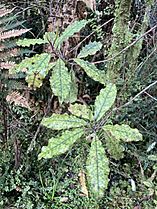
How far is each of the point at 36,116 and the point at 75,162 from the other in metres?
0.31

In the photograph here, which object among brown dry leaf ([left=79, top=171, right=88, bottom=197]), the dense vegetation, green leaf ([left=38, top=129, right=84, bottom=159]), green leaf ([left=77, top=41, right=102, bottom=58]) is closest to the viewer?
green leaf ([left=38, top=129, right=84, bottom=159])

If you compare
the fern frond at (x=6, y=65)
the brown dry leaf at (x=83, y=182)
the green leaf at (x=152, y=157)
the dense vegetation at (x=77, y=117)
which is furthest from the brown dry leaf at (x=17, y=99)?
the green leaf at (x=152, y=157)

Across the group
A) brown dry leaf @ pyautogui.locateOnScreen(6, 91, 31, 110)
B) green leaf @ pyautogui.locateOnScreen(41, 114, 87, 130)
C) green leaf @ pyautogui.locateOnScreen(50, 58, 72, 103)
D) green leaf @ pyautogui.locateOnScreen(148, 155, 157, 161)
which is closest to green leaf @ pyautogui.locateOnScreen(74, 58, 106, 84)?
green leaf @ pyautogui.locateOnScreen(50, 58, 72, 103)

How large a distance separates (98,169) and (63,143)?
131 mm

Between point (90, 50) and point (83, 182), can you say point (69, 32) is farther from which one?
point (83, 182)

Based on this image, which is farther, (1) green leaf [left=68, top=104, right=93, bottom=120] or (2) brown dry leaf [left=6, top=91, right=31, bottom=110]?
(2) brown dry leaf [left=6, top=91, right=31, bottom=110]

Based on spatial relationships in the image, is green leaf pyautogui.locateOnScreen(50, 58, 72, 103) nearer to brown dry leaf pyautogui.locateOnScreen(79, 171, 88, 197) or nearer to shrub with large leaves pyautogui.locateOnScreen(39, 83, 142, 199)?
shrub with large leaves pyautogui.locateOnScreen(39, 83, 142, 199)

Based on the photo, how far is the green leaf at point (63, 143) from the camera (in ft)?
3.43

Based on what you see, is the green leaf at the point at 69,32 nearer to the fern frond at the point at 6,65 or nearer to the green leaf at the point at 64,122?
the green leaf at the point at 64,122

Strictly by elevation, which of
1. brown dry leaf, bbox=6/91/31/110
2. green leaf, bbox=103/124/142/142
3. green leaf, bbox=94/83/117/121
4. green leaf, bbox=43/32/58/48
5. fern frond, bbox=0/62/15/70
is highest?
green leaf, bbox=43/32/58/48

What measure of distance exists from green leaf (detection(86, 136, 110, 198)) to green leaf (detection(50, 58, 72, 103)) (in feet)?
0.70

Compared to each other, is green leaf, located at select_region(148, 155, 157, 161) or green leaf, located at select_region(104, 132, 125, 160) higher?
green leaf, located at select_region(104, 132, 125, 160)

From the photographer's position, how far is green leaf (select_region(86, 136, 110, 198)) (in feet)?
3.46

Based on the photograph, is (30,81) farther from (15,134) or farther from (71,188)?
(71,188)
